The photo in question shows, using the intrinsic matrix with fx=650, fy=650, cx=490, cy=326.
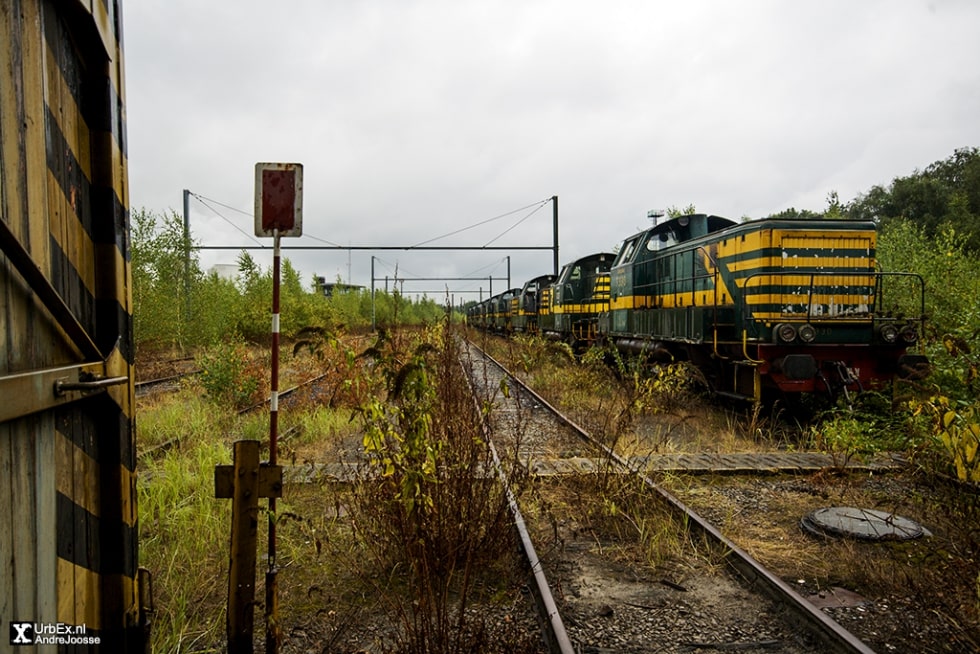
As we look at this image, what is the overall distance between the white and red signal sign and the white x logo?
1.95m

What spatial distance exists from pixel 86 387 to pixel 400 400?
5.68ft

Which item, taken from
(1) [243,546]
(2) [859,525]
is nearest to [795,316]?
(2) [859,525]

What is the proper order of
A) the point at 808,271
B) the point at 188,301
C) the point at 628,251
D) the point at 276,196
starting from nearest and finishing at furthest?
the point at 276,196 → the point at 808,271 → the point at 628,251 → the point at 188,301

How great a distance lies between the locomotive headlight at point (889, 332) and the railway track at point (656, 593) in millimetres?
4595

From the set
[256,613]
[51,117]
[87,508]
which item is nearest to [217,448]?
[256,613]

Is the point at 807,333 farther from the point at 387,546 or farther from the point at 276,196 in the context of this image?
the point at 276,196

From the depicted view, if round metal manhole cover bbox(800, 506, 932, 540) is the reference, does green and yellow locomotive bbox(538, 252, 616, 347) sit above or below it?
above

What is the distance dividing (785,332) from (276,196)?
6.57 metres

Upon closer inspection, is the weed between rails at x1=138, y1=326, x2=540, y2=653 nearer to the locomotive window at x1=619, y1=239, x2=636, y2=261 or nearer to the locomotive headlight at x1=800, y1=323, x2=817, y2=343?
Result: the locomotive headlight at x1=800, y1=323, x2=817, y2=343

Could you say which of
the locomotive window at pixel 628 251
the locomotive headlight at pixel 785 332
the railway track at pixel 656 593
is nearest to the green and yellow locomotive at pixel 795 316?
the locomotive headlight at pixel 785 332

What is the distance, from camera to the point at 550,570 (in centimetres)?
388

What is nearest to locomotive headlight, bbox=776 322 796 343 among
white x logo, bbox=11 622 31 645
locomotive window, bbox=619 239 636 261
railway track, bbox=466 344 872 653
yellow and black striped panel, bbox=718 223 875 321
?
yellow and black striped panel, bbox=718 223 875 321

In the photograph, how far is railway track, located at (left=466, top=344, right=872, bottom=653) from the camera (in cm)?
305

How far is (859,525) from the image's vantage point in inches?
177
